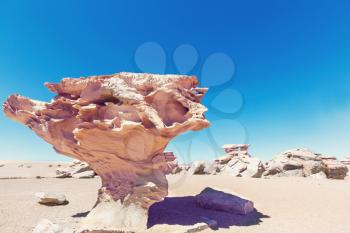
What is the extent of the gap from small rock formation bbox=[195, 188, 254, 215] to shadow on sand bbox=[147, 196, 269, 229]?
11.3 inches

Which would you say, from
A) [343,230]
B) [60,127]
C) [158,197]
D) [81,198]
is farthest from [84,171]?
[343,230]

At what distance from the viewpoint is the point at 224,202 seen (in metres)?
14.1

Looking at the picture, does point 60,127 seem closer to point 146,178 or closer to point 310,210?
point 146,178

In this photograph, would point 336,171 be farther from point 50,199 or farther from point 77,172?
point 77,172

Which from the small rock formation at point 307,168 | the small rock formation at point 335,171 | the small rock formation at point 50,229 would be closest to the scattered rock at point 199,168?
the small rock formation at point 307,168

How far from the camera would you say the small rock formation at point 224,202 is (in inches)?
539

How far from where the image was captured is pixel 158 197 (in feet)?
38.2

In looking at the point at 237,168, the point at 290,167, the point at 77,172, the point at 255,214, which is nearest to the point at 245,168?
the point at 237,168

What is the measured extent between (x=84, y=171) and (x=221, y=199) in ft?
78.6

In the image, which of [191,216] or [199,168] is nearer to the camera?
[191,216]

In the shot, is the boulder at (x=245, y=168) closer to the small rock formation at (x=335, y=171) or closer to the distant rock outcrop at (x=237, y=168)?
the distant rock outcrop at (x=237, y=168)

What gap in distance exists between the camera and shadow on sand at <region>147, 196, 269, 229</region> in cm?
1201

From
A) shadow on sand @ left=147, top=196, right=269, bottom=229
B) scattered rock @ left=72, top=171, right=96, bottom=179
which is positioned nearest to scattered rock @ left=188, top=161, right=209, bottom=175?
scattered rock @ left=72, top=171, right=96, bottom=179

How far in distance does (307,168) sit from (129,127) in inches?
1117
